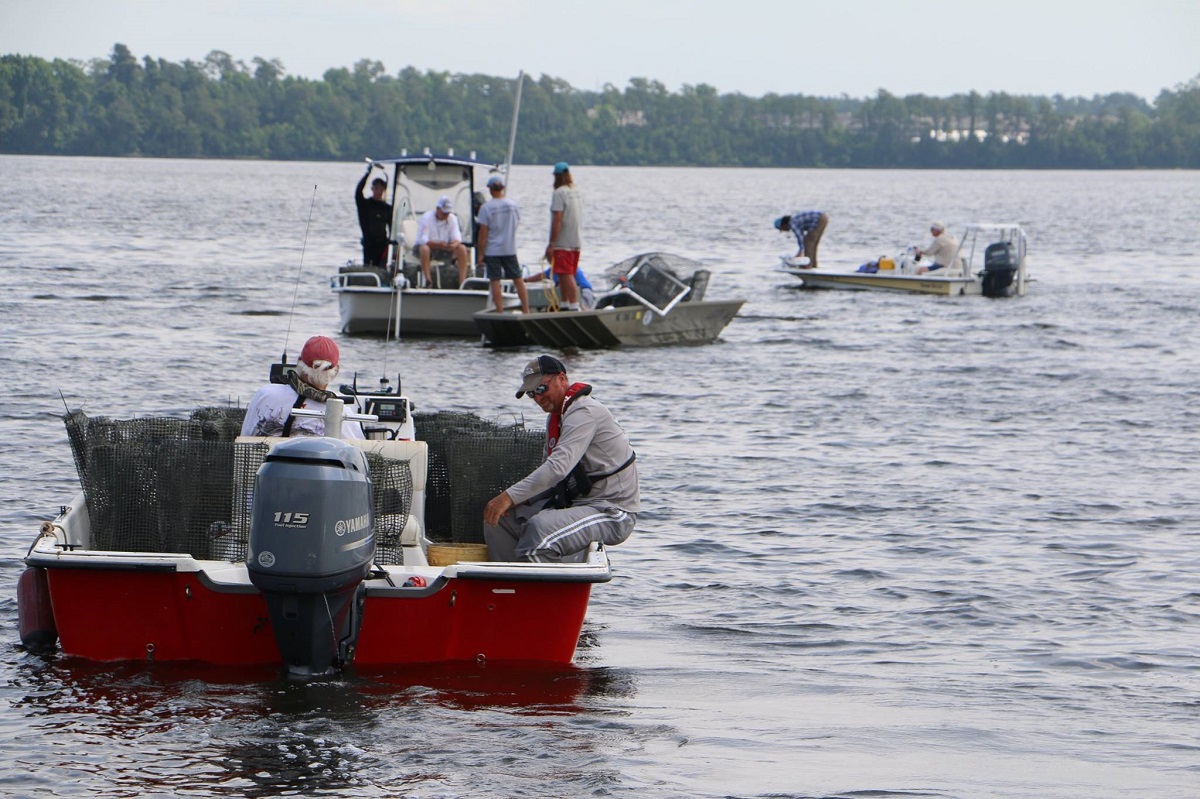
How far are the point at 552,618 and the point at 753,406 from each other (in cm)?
1118

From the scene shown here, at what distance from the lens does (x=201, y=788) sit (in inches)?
269

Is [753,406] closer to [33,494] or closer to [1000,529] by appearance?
[1000,529]

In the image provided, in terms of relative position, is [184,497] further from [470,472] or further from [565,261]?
[565,261]

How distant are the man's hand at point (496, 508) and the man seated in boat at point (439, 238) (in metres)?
14.3

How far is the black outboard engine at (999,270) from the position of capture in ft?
109

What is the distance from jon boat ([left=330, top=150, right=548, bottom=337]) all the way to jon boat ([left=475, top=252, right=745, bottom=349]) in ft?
3.13

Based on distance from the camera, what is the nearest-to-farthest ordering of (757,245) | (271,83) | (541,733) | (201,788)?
(201,788) < (541,733) < (757,245) < (271,83)

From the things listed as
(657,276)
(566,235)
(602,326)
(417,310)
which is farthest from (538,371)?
(417,310)

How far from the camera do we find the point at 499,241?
70.1 feet

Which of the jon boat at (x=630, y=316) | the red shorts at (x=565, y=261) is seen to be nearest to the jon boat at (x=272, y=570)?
the jon boat at (x=630, y=316)

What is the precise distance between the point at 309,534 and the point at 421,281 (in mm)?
15754

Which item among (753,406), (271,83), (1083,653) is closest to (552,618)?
(1083,653)

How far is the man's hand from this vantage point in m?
8.46

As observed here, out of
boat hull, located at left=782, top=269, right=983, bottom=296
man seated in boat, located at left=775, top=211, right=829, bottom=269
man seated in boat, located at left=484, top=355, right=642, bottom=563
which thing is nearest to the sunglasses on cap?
man seated in boat, located at left=484, top=355, right=642, bottom=563
